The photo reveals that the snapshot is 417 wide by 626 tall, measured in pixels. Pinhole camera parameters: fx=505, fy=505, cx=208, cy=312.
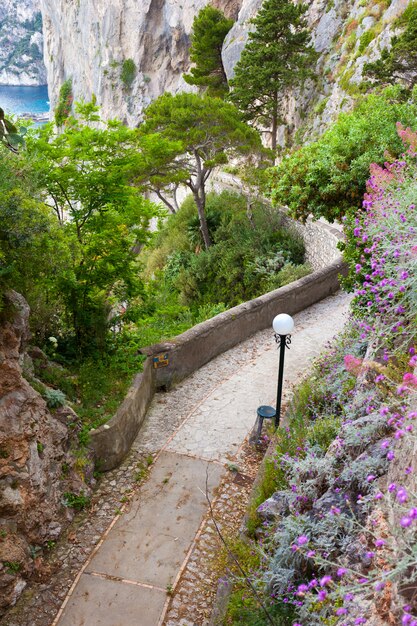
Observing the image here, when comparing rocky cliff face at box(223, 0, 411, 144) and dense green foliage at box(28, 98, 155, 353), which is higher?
rocky cliff face at box(223, 0, 411, 144)

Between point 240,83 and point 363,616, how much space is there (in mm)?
25697

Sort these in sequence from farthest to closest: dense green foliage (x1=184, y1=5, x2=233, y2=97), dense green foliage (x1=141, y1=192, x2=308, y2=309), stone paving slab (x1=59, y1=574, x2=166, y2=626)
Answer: dense green foliage (x1=184, y1=5, x2=233, y2=97) < dense green foliage (x1=141, y1=192, x2=308, y2=309) < stone paving slab (x1=59, y1=574, x2=166, y2=626)

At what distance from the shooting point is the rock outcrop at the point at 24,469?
510 cm

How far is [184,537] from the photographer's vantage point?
5.75 metres

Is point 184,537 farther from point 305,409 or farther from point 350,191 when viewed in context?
point 350,191

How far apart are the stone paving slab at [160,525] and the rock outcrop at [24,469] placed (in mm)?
657

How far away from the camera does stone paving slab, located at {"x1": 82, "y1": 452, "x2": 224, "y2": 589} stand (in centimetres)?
536

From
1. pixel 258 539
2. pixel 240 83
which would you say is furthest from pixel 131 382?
pixel 240 83

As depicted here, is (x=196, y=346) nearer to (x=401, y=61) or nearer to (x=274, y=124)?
(x=401, y=61)

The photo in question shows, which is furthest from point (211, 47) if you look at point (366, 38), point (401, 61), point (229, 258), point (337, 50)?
point (229, 258)

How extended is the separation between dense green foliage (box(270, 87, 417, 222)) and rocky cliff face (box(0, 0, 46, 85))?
125817 millimetres

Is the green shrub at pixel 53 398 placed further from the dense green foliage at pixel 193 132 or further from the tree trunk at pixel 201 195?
the tree trunk at pixel 201 195

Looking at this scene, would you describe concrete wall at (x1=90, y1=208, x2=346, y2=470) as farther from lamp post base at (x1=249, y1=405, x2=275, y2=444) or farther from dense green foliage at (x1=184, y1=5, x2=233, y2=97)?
dense green foliage at (x1=184, y1=5, x2=233, y2=97)

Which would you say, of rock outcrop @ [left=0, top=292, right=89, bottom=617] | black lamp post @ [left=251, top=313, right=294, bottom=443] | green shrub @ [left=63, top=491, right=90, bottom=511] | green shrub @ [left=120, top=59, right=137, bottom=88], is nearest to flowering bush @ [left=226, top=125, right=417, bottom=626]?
black lamp post @ [left=251, top=313, right=294, bottom=443]
